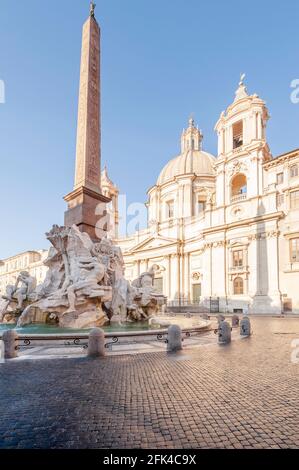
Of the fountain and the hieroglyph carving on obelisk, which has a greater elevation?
the hieroglyph carving on obelisk

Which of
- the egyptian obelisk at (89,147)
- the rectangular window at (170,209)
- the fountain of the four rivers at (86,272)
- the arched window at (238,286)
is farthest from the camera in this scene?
the rectangular window at (170,209)

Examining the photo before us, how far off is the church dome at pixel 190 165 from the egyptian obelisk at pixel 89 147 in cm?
3193

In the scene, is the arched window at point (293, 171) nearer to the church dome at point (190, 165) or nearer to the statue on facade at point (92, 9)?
the church dome at point (190, 165)

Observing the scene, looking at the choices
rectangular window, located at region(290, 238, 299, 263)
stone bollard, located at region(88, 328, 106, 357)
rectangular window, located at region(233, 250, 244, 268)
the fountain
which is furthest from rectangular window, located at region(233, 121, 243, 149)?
stone bollard, located at region(88, 328, 106, 357)

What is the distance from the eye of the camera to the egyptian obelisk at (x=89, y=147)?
1258cm

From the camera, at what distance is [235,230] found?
32.6m

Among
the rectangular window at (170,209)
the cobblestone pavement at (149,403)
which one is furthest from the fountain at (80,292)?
the rectangular window at (170,209)

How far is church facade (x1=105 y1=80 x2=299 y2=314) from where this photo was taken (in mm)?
27781

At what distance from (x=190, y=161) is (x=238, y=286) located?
1001 inches

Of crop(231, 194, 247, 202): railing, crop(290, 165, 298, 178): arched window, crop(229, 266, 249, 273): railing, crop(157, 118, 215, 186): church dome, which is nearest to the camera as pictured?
crop(290, 165, 298, 178): arched window

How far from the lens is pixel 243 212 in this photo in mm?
32219

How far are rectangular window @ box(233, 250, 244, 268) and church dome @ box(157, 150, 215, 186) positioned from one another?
18.6 meters

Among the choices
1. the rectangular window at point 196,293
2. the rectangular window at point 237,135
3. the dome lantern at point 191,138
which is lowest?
the rectangular window at point 196,293

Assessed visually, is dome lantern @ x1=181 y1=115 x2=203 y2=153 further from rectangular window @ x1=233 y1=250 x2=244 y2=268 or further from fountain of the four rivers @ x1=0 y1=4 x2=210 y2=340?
fountain of the four rivers @ x1=0 y1=4 x2=210 y2=340
